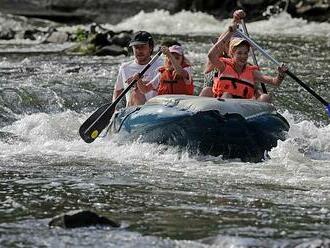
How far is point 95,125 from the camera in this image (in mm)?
9258

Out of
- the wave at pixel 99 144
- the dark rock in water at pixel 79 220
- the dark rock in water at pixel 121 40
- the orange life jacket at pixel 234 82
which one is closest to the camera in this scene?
the dark rock in water at pixel 79 220

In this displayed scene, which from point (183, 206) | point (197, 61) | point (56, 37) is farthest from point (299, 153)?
point (56, 37)

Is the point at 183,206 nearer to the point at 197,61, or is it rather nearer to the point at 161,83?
the point at 161,83

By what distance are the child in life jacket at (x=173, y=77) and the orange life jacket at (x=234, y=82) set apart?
0.34 m

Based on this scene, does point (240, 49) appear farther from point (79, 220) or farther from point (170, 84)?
point (79, 220)

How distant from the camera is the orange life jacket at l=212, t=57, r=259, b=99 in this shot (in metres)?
8.77

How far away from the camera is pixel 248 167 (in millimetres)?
7727

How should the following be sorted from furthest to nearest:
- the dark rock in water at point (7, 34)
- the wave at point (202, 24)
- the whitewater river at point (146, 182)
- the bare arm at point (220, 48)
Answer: the wave at point (202, 24) < the dark rock in water at point (7, 34) < the bare arm at point (220, 48) < the whitewater river at point (146, 182)

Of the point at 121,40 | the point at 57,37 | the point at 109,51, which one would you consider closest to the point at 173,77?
the point at 109,51

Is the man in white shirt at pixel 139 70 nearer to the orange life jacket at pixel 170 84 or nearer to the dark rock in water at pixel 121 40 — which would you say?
the orange life jacket at pixel 170 84

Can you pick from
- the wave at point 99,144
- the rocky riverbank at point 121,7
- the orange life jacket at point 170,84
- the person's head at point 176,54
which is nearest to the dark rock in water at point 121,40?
the wave at point 99,144

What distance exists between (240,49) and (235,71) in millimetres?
221

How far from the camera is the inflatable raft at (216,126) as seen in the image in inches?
314

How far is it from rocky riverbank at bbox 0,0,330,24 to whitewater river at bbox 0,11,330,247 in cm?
1443
